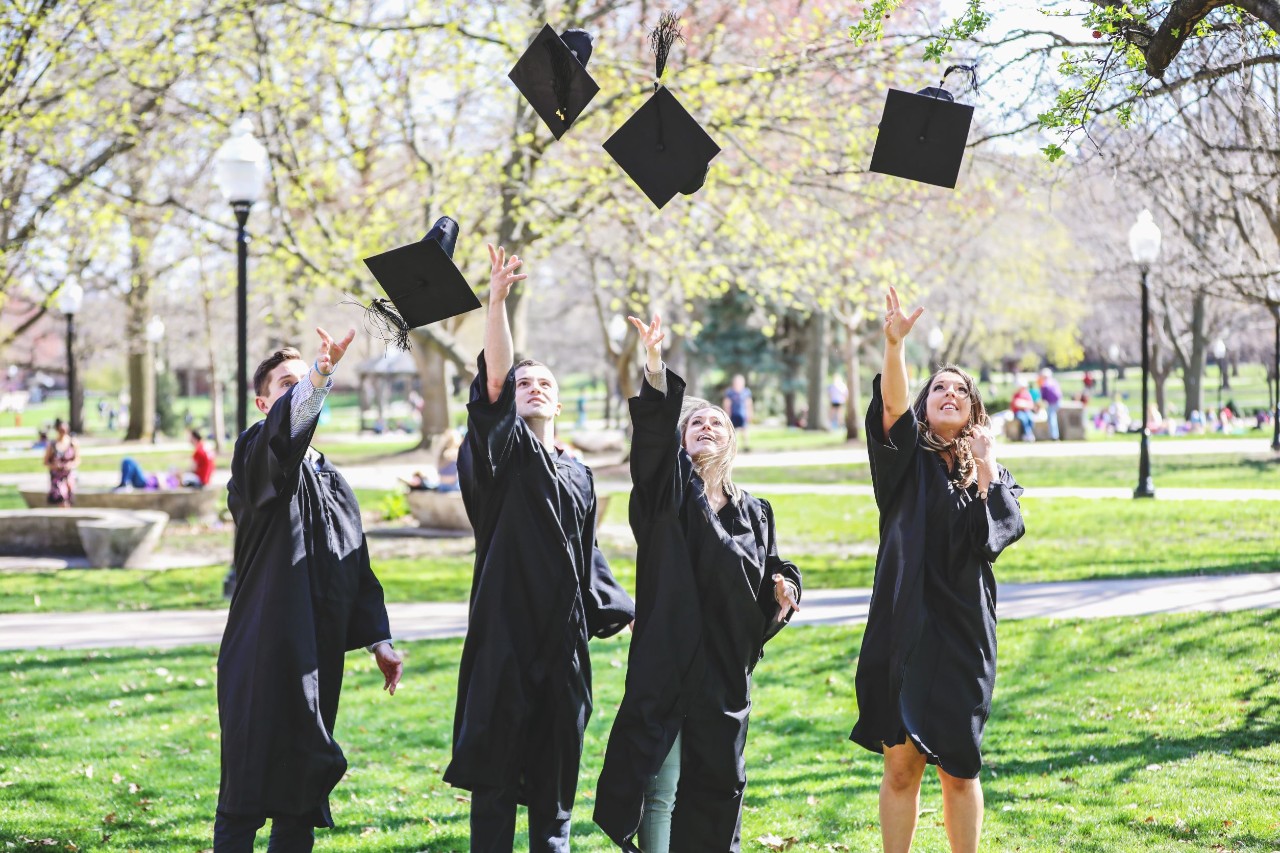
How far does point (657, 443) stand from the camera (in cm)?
420

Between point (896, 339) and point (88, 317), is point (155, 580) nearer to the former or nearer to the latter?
point (896, 339)

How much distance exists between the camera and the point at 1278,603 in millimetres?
9438

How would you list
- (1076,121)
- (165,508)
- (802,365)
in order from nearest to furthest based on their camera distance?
(1076,121)
(165,508)
(802,365)

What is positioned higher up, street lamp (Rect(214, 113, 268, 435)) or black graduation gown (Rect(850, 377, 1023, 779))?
street lamp (Rect(214, 113, 268, 435))

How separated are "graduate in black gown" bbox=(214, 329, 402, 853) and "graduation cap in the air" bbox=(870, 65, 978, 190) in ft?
7.71

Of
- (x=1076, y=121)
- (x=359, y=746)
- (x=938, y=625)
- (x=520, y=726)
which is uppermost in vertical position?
(x=1076, y=121)

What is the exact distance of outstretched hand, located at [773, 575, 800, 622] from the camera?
4.38 metres

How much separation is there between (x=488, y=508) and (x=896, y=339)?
4.96 feet

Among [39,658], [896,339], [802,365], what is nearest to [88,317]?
[802,365]

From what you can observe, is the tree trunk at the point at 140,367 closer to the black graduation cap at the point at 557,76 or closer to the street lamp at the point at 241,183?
the street lamp at the point at 241,183

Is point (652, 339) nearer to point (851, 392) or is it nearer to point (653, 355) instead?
point (653, 355)

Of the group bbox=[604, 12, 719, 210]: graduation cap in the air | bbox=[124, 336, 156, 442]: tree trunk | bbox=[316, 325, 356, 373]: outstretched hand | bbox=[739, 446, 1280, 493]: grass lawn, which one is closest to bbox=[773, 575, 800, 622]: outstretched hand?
bbox=[604, 12, 719, 210]: graduation cap in the air

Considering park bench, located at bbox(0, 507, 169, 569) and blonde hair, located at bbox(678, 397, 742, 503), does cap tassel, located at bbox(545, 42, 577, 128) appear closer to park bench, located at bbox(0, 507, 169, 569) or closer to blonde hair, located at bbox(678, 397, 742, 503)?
blonde hair, located at bbox(678, 397, 742, 503)

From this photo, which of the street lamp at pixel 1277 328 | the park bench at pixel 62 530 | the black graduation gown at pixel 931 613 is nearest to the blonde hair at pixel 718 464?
the black graduation gown at pixel 931 613
